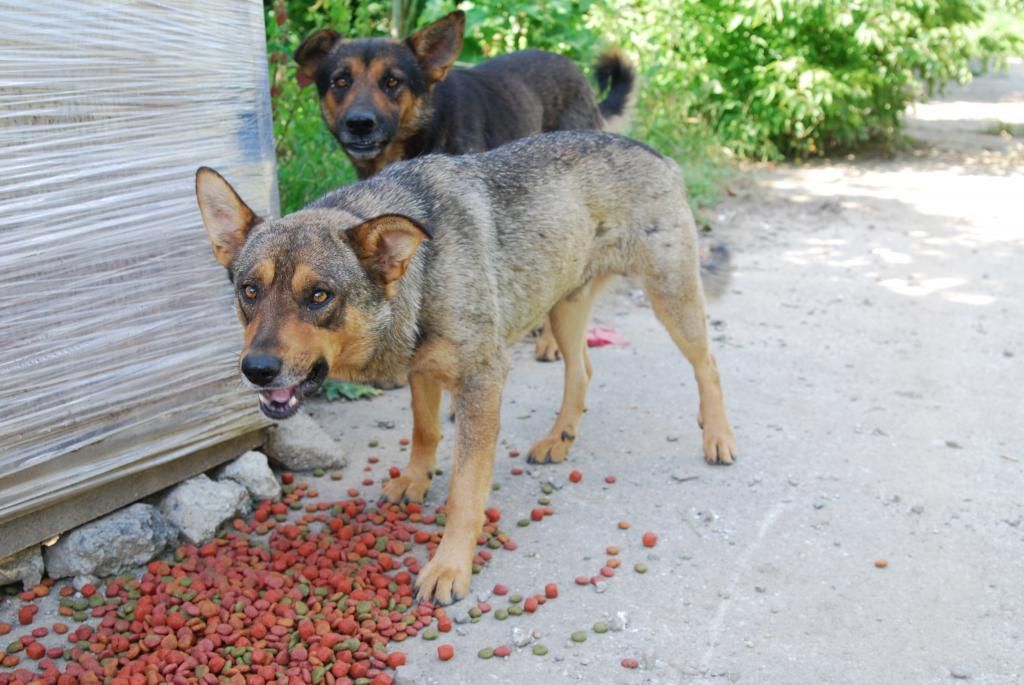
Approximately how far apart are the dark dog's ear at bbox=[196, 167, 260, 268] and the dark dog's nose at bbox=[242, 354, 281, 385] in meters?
0.65

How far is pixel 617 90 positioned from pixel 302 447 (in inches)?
173

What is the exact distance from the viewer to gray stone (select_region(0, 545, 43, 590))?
421 centimetres

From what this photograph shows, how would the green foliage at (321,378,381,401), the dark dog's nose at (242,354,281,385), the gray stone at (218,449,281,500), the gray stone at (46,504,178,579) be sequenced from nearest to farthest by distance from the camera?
the dark dog's nose at (242,354,281,385)
the gray stone at (46,504,178,579)
the gray stone at (218,449,281,500)
the green foliage at (321,378,381,401)

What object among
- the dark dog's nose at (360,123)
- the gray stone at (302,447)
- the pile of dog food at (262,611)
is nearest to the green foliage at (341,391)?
the gray stone at (302,447)

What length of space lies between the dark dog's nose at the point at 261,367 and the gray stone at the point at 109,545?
4.46 ft

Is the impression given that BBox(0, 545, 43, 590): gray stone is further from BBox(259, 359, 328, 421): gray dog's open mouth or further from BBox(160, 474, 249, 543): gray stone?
BBox(259, 359, 328, 421): gray dog's open mouth

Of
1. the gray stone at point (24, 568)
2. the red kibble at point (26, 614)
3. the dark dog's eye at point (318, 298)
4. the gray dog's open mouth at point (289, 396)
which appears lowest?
the red kibble at point (26, 614)

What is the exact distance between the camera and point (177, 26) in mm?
4379

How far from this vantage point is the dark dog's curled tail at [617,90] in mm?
8164

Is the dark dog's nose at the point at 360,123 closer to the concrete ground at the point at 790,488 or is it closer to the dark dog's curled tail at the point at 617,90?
the concrete ground at the point at 790,488

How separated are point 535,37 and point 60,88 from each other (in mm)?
5682

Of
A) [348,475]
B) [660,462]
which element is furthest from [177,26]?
[660,462]

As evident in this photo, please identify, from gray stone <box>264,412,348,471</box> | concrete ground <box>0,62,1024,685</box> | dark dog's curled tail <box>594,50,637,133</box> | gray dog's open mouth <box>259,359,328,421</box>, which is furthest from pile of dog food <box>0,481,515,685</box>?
dark dog's curled tail <box>594,50,637,133</box>

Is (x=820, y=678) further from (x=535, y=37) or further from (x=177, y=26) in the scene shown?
(x=535, y=37)
